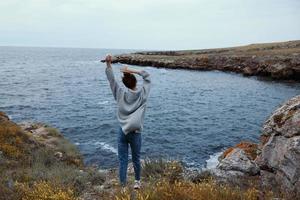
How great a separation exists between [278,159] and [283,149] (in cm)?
27

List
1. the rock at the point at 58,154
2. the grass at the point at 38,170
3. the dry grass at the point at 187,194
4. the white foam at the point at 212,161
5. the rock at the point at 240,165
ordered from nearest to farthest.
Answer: the dry grass at the point at 187,194 < the grass at the point at 38,170 < the rock at the point at 240,165 < the rock at the point at 58,154 < the white foam at the point at 212,161

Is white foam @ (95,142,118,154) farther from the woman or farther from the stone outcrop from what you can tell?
the woman

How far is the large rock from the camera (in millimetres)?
8258

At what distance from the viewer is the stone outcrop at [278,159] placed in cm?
829

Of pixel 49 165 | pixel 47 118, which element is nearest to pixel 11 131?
pixel 49 165

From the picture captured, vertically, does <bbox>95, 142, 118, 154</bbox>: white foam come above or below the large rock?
below

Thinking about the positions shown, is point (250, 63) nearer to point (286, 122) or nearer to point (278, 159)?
point (286, 122)

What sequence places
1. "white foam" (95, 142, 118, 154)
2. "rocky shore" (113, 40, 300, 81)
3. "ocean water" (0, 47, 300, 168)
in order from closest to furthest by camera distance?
"white foam" (95, 142, 118, 154)
"ocean water" (0, 47, 300, 168)
"rocky shore" (113, 40, 300, 81)

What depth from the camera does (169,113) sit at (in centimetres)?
2930

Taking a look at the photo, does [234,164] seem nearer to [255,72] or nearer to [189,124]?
[189,124]

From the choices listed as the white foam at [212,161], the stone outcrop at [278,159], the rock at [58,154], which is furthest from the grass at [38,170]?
the white foam at [212,161]

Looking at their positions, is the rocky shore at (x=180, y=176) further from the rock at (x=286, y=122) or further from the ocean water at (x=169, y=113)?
the ocean water at (x=169, y=113)

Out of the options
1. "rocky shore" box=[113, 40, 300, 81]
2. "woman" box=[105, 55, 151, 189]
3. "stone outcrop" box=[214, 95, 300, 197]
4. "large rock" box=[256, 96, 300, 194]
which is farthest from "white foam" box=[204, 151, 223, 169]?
"rocky shore" box=[113, 40, 300, 81]

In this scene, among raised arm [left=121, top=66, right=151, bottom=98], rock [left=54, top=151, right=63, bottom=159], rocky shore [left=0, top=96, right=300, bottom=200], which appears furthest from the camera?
rock [left=54, top=151, right=63, bottom=159]
